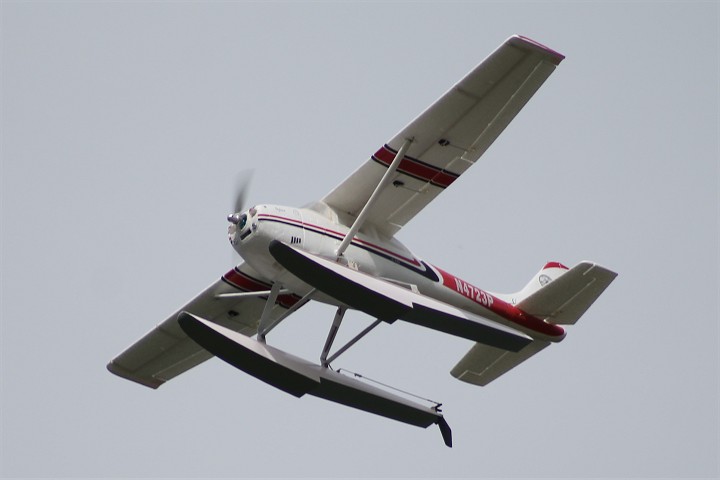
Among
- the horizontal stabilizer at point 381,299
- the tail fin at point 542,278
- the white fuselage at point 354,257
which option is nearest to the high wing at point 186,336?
the white fuselage at point 354,257

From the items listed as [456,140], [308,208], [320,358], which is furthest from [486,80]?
[320,358]

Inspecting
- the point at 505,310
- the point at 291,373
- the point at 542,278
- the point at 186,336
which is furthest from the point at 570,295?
the point at 186,336

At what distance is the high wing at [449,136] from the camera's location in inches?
677

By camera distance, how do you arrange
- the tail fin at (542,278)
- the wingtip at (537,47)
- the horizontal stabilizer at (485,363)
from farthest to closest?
the tail fin at (542,278) < the horizontal stabilizer at (485,363) < the wingtip at (537,47)

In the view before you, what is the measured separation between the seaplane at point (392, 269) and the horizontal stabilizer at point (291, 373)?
0.07 ft

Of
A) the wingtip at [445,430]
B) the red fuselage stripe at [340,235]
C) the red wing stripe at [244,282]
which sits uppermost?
the red fuselage stripe at [340,235]

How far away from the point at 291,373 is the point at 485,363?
400 cm

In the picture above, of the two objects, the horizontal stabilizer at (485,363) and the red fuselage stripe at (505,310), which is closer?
the red fuselage stripe at (505,310)

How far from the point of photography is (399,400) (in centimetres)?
1875

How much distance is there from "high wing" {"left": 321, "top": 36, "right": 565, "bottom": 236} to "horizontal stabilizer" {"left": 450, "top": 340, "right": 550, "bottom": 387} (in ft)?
9.16

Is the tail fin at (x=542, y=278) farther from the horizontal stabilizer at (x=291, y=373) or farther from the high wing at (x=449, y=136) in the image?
the horizontal stabilizer at (x=291, y=373)

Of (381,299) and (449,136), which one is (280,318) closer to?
(381,299)

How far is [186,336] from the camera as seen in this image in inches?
833

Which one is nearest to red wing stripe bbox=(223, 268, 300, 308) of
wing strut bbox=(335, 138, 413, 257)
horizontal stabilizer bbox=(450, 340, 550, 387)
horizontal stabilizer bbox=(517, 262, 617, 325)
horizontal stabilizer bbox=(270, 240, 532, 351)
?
wing strut bbox=(335, 138, 413, 257)
